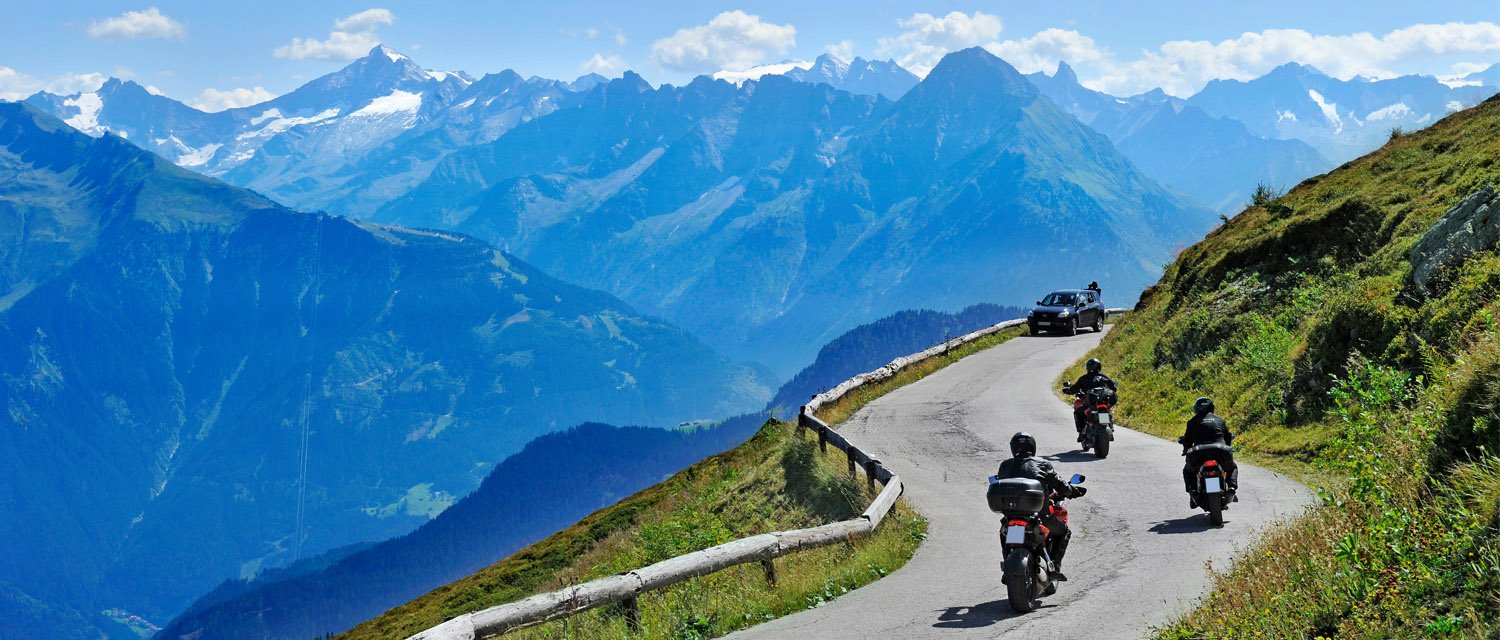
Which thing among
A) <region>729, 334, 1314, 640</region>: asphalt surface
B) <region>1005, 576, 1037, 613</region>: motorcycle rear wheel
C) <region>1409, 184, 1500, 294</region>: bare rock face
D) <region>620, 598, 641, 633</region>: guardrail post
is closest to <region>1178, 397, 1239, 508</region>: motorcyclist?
<region>729, 334, 1314, 640</region>: asphalt surface

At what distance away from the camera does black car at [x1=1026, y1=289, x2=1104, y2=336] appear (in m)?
51.5

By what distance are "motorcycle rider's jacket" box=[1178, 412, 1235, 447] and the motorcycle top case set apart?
187 inches

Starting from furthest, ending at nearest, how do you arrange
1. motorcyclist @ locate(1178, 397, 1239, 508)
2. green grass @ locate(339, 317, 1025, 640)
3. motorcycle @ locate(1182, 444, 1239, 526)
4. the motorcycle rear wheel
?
motorcyclist @ locate(1178, 397, 1239, 508)
motorcycle @ locate(1182, 444, 1239, 526)
green grass @ locate(339, 317, 1025, 640)
the motorcycle rear wheel

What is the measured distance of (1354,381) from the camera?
11938mm

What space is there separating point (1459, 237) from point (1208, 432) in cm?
665

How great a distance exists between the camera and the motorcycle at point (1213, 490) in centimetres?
1390

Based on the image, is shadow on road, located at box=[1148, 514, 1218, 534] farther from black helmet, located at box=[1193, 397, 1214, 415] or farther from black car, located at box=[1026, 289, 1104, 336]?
black car, located at box=[1026, 289, 1104, 336]

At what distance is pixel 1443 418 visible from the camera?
8.63m

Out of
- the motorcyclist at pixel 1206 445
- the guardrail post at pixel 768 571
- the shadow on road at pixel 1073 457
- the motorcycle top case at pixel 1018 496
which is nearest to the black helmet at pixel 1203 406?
the motorcyclist at pixel 1206 445

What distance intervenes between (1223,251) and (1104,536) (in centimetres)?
2361

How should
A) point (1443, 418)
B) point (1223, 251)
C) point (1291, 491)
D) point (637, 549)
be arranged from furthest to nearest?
1. point (1223, 251)
2. point (637, 549)
3. point (1291, 491)
4. point (1443, 418)

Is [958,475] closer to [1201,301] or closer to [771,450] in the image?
[771,450]

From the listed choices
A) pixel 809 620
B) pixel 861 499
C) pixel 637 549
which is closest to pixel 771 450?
pixel 637 549

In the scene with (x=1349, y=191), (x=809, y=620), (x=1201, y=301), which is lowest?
(x=809, y=620)
